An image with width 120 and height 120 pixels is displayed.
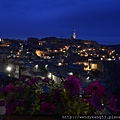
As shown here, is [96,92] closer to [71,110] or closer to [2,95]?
[71,110]

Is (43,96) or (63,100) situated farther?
(43,96)

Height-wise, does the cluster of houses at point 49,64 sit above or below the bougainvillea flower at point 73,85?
above

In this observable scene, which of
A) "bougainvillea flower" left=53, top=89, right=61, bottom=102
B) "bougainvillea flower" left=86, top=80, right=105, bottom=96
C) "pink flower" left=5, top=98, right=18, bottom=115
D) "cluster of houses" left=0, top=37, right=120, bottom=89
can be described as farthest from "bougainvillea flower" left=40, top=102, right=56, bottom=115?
"cluster of houses" left=0, top=37, right=120, bottom=89

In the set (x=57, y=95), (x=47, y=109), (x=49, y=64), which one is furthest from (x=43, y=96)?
(x=49, y=64)

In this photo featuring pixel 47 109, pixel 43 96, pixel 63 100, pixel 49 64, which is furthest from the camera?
pixel 49 64

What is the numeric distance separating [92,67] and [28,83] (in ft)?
131

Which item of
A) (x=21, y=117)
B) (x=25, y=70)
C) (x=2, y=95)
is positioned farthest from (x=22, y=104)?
(x=25, y=70)

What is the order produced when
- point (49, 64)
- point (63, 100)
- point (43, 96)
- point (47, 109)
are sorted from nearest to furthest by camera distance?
point (47, 109) < point (63, 100) < point (43, 96) < point (49, 64)

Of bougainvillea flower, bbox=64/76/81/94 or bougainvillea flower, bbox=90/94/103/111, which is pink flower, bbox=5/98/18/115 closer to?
bougainvillea flower, bbox=64/76/81/94

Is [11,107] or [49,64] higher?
[49,64]

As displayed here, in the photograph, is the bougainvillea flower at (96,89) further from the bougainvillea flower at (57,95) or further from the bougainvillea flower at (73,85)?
the bougainvillea flower at (57,95)

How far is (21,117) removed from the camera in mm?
2742

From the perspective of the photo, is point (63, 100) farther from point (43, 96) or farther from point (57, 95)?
point (43, 96)

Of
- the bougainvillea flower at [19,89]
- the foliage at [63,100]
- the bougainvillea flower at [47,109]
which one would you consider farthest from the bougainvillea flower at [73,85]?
the bougainvillea flower at [19,89]
